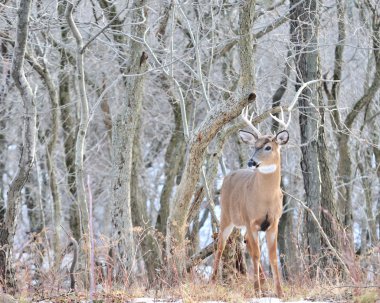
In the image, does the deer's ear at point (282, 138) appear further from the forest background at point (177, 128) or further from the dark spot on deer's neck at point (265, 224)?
the dark spot on deer's neck at point (265, 224)

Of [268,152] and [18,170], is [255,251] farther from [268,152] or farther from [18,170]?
[18,170]

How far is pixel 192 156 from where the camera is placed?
30.5 ft

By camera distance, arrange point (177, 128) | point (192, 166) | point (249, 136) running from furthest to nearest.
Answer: point (177, 128) < point (249, 136) < point (192, 166)

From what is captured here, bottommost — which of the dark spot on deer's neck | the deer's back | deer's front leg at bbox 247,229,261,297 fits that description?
deer's front leg at bbox 247,229,261,297

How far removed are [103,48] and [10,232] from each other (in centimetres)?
955

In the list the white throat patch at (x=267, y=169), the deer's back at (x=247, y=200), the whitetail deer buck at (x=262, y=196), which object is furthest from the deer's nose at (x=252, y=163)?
the deer's back at (x=247, y=200)

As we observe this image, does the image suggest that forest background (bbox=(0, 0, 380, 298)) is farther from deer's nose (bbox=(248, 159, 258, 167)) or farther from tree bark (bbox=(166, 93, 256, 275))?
deer's nose (bbox=(248, 159, 258, 167))

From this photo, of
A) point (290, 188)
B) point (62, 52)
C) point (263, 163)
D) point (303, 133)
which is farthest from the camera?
point (290, 188)

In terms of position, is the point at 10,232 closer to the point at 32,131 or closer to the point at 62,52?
the point at 32,131

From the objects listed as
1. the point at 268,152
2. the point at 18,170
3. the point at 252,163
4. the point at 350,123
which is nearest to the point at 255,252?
the point at 252,163

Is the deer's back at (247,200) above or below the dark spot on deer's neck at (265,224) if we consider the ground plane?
above

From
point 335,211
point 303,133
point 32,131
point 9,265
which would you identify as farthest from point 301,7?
point 9,265

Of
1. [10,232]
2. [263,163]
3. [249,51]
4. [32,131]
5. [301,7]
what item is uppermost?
[301,7]

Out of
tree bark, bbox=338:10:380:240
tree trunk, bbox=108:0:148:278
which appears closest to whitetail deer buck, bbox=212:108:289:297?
tree trunk, bbox=108:0:148:278
